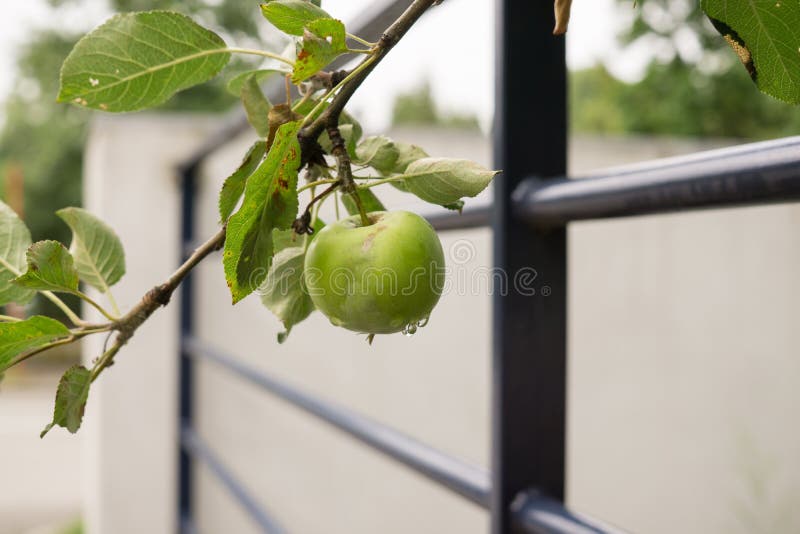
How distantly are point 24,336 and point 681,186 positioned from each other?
0.30 metres

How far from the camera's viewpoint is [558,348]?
1.76 feet

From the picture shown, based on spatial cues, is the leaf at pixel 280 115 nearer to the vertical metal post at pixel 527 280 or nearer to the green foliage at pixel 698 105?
the vertical metal post at pixel 527 280

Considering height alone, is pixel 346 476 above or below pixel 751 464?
above

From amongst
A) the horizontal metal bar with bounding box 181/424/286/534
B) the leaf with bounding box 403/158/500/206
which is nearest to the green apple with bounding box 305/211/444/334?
the leaf with bounding box 403/158/500/206

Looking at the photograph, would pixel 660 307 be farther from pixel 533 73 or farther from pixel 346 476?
pixel 533 73

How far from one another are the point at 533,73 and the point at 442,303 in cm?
207

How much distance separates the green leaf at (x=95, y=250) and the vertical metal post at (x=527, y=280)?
271 millimetres

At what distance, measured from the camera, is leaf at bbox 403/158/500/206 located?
0.82 ft

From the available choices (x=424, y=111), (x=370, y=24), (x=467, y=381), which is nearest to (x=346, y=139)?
(x=370, y=24)

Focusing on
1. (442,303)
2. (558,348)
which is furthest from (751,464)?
(558,348)

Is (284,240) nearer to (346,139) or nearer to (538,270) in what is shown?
(346,139)

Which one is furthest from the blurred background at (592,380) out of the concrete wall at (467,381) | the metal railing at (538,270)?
the metal railing at (538,270)

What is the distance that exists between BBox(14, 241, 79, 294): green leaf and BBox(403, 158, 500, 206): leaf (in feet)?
0.43

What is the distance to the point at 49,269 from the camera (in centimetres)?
26
